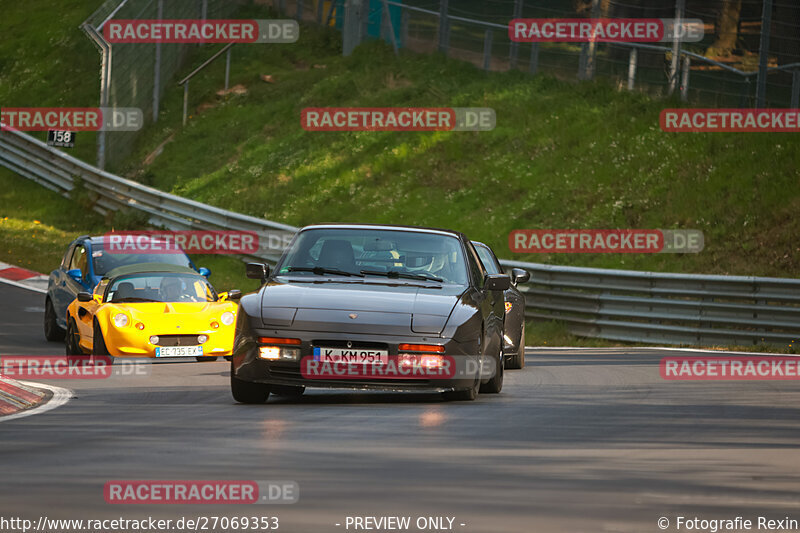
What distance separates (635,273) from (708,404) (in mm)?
9681

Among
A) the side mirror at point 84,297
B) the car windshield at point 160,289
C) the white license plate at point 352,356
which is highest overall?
the white license plate at point 352,356

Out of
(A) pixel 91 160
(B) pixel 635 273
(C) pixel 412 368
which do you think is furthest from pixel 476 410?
(A) pixel 91 160

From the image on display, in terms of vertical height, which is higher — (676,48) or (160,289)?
(676,48)

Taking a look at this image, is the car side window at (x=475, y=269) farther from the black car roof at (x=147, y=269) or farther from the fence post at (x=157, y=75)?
the fence post at (x=157, y=75)

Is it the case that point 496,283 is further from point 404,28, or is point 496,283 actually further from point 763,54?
point 404,28

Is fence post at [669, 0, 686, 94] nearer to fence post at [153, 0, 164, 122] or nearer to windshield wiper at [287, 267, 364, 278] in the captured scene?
fence post at [153, 0, 164, 122]

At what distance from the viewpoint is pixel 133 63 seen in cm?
3834

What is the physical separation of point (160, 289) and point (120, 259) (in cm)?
237

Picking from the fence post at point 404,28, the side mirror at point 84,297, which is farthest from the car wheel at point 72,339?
the fence post at point 404,28

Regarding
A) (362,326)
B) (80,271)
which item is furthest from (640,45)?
(362,326)

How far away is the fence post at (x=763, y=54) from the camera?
88.5 feet

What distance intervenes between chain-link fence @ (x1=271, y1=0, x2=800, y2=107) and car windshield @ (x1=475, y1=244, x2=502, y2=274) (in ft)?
38.3

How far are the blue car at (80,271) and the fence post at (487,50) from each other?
17.3m

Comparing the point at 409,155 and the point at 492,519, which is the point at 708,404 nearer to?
the point at 492,519
